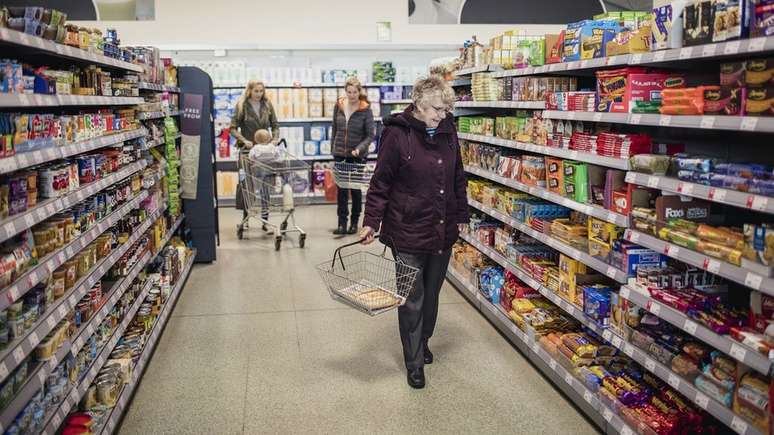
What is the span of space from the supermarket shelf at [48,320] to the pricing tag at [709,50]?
2.96m

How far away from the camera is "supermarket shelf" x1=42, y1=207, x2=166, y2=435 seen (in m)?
2.86

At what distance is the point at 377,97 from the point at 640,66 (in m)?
7.59

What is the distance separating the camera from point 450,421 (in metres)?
3.71

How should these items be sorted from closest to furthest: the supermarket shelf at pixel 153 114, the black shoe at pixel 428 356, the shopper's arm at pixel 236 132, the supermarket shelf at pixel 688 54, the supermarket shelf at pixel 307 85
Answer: the supermarket shelf at pixel 688 54 → the black shoe at pixel 428 356 → the supermarket shelf at pixel 153 114 → the shopper's arm at pixel 236 132 → the supermarket shelf at pixel 307 85

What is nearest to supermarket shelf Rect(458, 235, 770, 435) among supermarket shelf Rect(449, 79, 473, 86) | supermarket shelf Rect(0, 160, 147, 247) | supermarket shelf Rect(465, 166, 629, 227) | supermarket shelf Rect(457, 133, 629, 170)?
supermarket shelf Rect(465, 166, 629, 227)

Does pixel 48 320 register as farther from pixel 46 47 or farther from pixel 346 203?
pixel 346 203

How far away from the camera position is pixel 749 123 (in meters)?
2.52

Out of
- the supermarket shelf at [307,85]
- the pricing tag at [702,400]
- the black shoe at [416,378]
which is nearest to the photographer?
the pricing tag at [702,400]

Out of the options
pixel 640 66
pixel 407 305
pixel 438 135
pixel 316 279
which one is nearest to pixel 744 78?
pixel 640 66

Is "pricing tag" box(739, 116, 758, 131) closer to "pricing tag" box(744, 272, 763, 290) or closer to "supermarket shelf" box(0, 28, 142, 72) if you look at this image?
"pricing tag" box(744, 272, 763, 290)

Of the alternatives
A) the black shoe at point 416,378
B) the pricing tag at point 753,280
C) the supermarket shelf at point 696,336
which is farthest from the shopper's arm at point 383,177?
the pricing tag at point 753,280

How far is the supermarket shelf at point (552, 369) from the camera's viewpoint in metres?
3.43

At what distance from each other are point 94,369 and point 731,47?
3.31 metres

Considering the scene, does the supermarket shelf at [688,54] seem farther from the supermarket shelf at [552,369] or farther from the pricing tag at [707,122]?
the supermarket shelf at [552,369]
